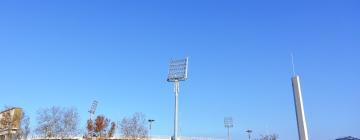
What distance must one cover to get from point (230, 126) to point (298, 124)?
59.4m

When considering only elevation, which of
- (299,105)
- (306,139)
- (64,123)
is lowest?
(306,139)

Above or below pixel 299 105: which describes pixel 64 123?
above

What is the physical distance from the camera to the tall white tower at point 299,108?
16.7m

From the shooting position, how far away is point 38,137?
63406 mm

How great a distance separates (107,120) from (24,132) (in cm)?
1294

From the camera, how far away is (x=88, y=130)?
2445 inches

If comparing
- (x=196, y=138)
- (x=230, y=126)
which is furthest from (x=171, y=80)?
(x=196, y=138)

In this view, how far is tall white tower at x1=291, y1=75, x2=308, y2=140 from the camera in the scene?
54.7ft

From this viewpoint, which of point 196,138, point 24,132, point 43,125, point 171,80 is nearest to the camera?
point 171,80

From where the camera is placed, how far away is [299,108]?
16.9m

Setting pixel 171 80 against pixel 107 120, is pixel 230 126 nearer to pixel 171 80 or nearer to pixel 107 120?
pixel 107 120

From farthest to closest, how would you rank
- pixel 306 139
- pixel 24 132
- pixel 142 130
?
pixel 142 130 → pixel 24 132 → pixel 306 139

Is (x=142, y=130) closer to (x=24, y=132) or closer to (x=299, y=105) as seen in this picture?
(x=24, y=132)

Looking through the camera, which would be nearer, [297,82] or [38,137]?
[297,82]
